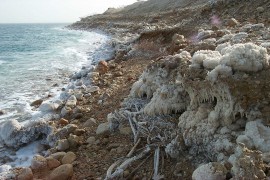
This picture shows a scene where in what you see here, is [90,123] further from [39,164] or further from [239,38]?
[239,38]

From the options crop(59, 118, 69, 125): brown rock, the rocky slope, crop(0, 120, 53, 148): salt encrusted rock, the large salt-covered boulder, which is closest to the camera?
the rocky slope

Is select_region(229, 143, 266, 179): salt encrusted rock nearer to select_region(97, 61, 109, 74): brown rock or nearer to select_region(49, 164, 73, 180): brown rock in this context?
select_region(49, 164, 73, 180): brown rock

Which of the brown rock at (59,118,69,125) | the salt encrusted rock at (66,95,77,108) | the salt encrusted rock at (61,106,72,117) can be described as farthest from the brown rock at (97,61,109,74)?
the brown rock at (59,118,69,125)

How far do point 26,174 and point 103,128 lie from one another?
1.69 metres

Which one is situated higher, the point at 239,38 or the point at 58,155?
the point at 239,38

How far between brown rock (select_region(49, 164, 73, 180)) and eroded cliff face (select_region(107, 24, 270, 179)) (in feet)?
2.44

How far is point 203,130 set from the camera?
178 inches

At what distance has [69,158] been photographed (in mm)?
5457

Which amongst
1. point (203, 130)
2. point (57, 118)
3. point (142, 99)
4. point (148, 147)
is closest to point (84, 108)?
point (57, 118)

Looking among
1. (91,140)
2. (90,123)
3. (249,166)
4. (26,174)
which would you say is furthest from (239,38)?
(26,174)

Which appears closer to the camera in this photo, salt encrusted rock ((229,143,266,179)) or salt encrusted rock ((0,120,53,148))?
salt encrusted rock ((229,143,266,179))

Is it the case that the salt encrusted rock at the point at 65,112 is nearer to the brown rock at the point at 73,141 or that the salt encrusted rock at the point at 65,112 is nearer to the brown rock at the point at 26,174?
the brown rock at the point at 73,141

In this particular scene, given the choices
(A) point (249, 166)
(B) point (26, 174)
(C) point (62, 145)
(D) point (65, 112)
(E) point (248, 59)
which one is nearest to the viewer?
(A) point (249, 166)

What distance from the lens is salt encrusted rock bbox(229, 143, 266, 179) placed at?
331cm
